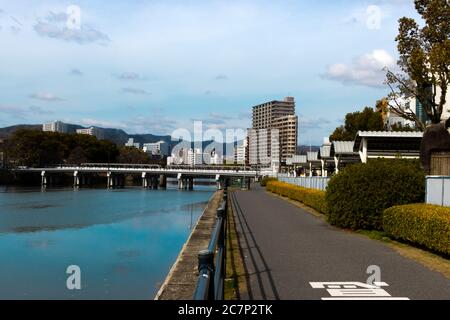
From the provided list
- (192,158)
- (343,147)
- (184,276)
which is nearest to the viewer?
(184,276)

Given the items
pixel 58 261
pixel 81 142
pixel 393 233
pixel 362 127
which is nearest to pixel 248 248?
pixel 393 233

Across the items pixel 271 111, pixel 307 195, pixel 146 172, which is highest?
pixel 271 111

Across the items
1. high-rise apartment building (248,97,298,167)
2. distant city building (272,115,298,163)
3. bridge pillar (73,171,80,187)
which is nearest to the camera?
bridge pillar (73,171,80,187)

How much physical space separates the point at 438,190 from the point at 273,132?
326ft

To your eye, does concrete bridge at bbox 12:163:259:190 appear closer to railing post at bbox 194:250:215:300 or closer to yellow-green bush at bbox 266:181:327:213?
Answer: yellow-green bush at bbox 266:181:327:213

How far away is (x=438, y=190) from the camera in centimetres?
1136

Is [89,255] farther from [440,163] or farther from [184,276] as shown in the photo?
[440,163]

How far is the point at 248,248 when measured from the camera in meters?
10.8

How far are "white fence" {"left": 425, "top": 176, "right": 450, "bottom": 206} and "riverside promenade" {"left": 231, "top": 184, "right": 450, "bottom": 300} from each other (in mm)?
1609

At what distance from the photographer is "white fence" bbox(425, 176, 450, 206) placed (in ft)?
36.0

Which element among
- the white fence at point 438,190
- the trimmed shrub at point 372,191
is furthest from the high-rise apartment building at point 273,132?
the white fence at point 438,190

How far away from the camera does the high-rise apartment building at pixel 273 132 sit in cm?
11305

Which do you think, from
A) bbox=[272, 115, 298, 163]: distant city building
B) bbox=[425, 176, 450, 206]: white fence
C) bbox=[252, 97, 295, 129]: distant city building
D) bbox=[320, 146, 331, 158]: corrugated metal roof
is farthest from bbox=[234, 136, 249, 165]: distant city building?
bbox=[425, 176, 450, 206]: white fence

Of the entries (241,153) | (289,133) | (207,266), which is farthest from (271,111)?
(207,266)
